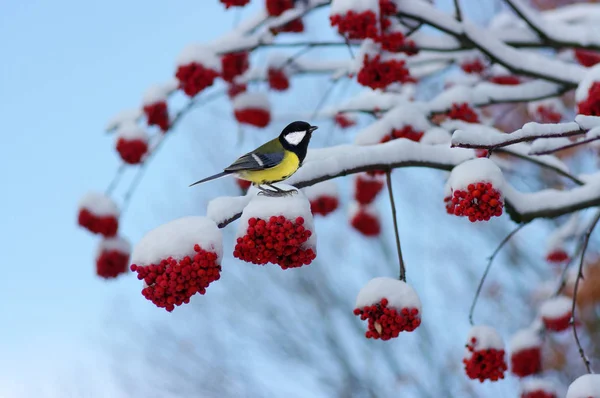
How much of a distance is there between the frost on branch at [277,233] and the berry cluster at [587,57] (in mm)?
3153

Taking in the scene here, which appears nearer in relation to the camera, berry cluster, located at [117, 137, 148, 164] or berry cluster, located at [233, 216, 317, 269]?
berry cluster, located at [233, 216, 317, 269]

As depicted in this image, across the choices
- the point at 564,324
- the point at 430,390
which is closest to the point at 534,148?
the point at 564,324

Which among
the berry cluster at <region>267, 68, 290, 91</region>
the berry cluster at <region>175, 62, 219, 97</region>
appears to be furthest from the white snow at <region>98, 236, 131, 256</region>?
the berry cluster at <region>267, 68, 290, 91</region>

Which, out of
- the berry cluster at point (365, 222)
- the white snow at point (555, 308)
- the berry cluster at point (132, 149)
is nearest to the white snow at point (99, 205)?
the berry cluster at point (132, 149)

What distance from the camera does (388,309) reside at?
218 cm

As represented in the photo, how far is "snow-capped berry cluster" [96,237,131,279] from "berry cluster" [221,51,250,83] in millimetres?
1300

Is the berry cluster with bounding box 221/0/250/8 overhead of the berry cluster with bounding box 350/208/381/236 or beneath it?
overhead

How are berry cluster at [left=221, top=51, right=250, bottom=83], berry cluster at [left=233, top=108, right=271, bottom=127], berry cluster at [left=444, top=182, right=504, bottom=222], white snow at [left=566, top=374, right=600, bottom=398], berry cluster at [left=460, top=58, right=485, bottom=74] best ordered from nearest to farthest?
1. berry cluster at [left=444, top=182, right=504, bottom=222]
2. white snow at [left=566, top=374, right=600, bottom=398]
3. berry cluster at [left=221, top=51, right=250, bottom=83]
4. berry cluster at [left=233, top=108, right=271, bottom=127]
5. berry cluster at [left=460, top=58, right=485, bottom=74]

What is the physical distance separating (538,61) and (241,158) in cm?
216

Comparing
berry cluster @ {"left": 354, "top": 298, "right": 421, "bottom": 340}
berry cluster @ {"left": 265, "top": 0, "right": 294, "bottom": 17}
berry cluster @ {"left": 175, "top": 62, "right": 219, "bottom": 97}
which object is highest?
berry cluster @ {"left": 265, "top": 0, "right": 294, "bottom": 17}

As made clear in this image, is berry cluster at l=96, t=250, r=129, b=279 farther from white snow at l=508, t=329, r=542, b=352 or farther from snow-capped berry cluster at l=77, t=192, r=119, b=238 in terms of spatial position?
white snow at l=508, t=329, r=542, b=352

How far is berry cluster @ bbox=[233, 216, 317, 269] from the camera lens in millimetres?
1927

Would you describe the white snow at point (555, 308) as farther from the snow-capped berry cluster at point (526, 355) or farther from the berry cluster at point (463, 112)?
the berry cluster at point (463, 112)

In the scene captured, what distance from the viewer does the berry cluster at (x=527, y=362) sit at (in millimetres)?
3529
